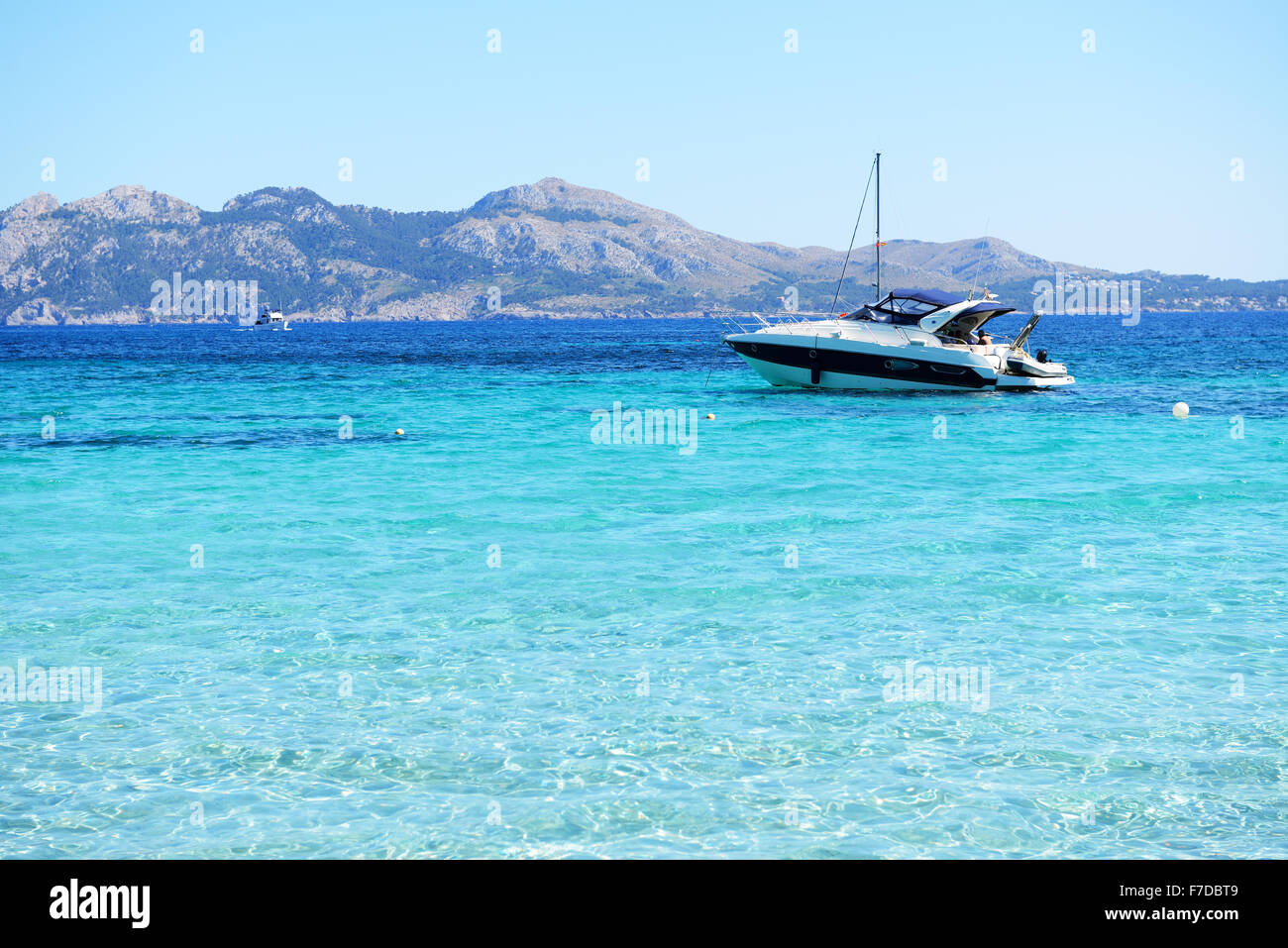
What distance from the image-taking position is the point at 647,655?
1157 cm

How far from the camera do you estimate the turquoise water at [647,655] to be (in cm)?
781

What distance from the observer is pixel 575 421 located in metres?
38.5

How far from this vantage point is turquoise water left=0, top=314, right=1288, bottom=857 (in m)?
7.81
